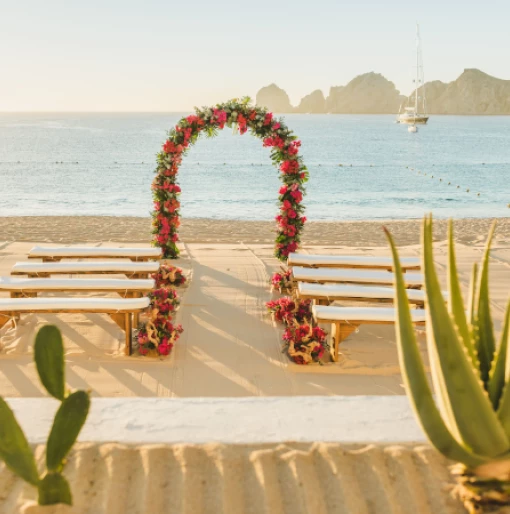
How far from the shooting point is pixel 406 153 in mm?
77438

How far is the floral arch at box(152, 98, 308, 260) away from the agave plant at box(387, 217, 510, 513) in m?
8.05

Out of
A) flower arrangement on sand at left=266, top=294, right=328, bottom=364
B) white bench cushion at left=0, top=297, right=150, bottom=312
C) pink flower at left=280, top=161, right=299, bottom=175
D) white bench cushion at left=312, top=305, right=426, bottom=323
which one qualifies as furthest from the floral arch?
white bench cushion at left=0, top=297, right=150, bottom=312

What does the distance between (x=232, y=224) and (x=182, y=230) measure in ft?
9.89

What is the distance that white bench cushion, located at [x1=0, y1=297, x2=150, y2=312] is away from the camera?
21.9 feet

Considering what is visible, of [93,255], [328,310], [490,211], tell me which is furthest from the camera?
[490,211]

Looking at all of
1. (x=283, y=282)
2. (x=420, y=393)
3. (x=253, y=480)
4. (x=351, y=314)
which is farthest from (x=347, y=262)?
(x=420, y=393)

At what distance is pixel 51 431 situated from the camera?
234 cm

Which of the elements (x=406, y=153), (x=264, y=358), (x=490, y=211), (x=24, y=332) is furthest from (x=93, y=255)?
(x=406, y=153)

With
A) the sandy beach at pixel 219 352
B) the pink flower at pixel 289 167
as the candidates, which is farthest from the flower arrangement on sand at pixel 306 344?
the pink flower at pixel 289 167

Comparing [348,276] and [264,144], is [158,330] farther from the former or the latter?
[264,144]

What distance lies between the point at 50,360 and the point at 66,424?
0.25 metres

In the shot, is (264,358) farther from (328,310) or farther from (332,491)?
(332,491)

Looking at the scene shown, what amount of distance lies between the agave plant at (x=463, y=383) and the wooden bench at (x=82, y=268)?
6.66m

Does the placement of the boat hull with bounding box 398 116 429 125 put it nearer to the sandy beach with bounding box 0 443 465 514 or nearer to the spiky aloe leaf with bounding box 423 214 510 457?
the sandy beach with bounding box 0 443 465 514
